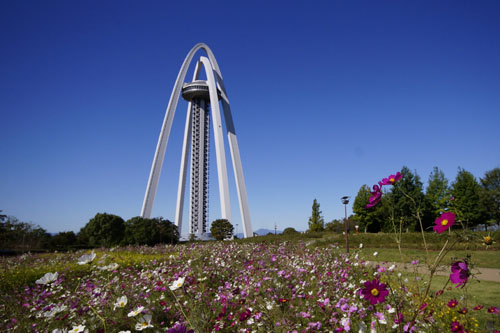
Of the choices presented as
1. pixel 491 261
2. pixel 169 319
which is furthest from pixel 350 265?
pixel 491 261

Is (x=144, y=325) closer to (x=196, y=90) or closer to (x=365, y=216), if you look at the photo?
(x=365, y=216)

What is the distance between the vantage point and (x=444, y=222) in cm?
123

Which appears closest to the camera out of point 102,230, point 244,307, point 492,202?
point 244,307

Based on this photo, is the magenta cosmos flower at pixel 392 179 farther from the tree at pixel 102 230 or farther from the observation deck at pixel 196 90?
the observation deck at pixel 196 90

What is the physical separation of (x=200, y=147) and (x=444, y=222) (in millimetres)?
48826

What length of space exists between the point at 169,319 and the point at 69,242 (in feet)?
101

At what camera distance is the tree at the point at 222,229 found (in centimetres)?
3447

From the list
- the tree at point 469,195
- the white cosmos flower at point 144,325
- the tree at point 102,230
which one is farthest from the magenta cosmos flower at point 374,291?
the tree at point 469,195

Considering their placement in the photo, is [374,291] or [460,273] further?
[374,291]

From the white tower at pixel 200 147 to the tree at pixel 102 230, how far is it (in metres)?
6.27

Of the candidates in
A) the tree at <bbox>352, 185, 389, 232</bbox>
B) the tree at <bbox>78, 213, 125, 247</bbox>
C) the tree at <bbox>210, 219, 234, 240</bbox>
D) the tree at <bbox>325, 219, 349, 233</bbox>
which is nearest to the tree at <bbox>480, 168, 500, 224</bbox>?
the tree at <bbox>352, 185, 389, 232</bbox>

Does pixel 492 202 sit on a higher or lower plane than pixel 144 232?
higher

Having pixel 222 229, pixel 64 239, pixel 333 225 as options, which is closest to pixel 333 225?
pixel 333 225

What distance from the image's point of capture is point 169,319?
2670 mm
